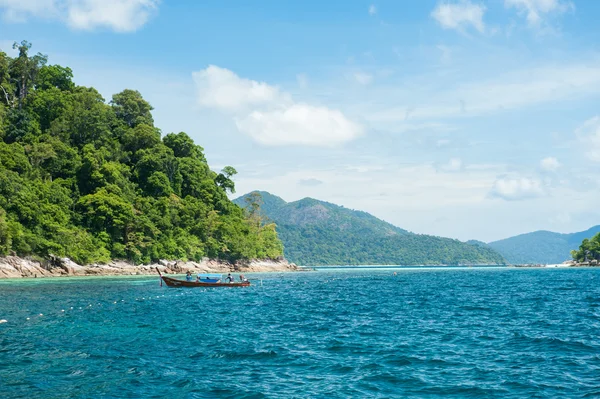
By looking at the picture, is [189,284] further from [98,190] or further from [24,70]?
[24,70]

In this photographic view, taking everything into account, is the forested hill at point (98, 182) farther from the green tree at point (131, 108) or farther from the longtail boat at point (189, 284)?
the longtail boat at point (189, 284)

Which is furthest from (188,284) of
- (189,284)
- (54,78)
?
(54,78)

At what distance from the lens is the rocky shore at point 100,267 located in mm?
82438

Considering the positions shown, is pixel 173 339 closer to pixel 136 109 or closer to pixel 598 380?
pixel 598 380

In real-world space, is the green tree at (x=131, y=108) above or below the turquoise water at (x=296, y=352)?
above

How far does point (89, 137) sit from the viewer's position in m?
130

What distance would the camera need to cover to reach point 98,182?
382ft

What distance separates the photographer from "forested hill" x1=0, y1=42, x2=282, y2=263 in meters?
95.0

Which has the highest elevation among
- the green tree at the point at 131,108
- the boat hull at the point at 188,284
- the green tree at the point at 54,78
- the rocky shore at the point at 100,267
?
the green tree at the point at 54,78

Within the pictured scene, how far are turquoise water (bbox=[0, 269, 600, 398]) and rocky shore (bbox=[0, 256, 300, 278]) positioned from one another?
144 ft

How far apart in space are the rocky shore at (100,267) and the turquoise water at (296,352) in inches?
1733

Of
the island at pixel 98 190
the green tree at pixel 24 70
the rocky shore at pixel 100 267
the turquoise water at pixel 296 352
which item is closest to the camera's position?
the turquoise water at pixel 296 352

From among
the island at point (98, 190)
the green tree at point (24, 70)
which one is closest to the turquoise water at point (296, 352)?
the island at point (98, 190)

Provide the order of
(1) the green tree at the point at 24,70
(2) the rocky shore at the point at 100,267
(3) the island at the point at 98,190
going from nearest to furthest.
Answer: (2) the rocky shore at the point at 100,267 < (3) the island at the point at 98,190 < (1) the green tree at the point at 24,70
